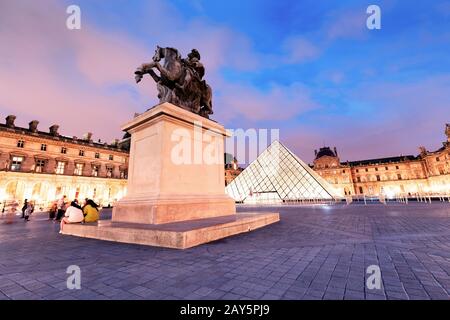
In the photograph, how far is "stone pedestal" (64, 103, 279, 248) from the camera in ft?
14.2

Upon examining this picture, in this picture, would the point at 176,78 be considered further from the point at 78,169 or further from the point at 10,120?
the point at 10,120

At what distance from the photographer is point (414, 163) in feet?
203

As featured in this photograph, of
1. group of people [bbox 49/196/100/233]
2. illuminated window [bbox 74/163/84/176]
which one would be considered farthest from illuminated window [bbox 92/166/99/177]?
group of people [bbox 49/196/100/233]

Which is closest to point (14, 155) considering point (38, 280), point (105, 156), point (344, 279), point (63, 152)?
point (63, 152)

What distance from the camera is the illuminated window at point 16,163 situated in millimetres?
28148

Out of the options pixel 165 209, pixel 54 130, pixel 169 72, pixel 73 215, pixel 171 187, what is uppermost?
pixel 54 130

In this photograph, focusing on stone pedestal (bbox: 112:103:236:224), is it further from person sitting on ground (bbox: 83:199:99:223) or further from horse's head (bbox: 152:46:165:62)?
horse's head (bbox: 152:46:165:62)

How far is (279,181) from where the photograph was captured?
34375mm

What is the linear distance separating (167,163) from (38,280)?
10.7 feet

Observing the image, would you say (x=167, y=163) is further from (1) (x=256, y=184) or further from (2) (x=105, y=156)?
(2) (x=105, y=156)

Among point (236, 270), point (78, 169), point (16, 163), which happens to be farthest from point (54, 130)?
point (236, 270)

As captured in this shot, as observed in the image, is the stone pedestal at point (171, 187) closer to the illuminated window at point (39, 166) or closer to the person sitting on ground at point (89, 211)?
the person sitting on ground at point (89, 211)

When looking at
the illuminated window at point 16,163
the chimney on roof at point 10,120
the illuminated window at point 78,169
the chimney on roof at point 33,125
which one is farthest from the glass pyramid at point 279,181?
the chimney on roof at point 10,120

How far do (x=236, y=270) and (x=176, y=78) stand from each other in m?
5.86
